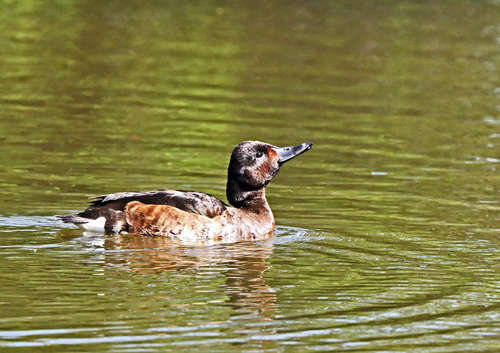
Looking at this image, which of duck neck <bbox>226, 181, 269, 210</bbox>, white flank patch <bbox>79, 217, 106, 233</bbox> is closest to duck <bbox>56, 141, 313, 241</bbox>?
white flank patch <bbox>79, 217, 106, 233</bbox>

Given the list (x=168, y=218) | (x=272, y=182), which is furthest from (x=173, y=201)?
(x=272, y=182)

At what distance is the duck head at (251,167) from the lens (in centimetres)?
984

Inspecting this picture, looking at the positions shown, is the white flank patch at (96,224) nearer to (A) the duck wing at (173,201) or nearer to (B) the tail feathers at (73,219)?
(B) the tail feathers at (73,219)

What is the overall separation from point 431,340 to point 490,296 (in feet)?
4.29

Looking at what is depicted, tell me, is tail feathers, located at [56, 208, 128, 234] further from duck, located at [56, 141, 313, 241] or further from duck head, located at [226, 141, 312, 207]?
duck head, located at [226, 141, 312, 207]

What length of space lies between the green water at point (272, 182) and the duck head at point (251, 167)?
0.54 m

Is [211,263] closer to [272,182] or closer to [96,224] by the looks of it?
[96,224]

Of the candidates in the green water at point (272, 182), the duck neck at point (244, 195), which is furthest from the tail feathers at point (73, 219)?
the duck neck at point (244, 195)

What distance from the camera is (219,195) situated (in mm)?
11344

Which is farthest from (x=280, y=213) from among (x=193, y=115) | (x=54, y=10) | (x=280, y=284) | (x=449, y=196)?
(x=54, y=10)

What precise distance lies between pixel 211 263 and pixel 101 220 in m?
1.51

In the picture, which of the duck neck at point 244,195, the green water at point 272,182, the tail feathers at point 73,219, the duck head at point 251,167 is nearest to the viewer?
the green water at point 272,182

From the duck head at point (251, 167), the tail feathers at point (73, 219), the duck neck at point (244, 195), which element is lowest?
the tail feathers at point (73, 219)

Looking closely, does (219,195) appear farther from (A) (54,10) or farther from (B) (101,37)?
(A) (54,10)
